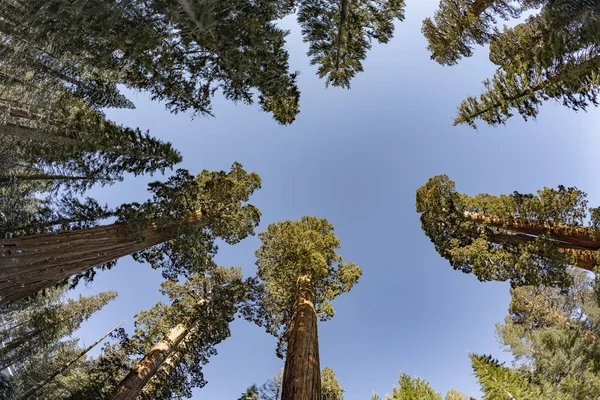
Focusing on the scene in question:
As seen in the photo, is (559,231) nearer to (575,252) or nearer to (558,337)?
(575,252)

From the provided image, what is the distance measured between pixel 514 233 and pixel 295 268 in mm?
8549

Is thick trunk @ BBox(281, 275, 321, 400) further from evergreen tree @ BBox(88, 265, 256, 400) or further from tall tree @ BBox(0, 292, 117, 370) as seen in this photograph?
tall tree @ BBox(0, 292, 117, 370)

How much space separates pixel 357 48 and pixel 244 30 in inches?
222

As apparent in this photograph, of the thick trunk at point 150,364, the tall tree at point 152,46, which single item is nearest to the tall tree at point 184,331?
the thick trunk at point 150,364

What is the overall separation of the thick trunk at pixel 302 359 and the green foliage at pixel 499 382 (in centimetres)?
322

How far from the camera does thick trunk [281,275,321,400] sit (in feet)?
19.0

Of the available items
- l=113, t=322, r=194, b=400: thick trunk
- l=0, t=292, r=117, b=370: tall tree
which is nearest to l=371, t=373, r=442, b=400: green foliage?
l=113, t=322, r=194, b=400: thick trunk

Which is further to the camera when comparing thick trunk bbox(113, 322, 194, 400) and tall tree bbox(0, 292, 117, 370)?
tall tree bbox(0, 292, 117, 370)

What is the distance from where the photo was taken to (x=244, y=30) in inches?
277

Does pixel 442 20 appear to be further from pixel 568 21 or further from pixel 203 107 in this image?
pixel 203 107

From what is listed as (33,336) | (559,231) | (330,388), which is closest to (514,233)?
(559,231)

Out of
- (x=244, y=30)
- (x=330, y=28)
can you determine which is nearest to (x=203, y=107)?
(x=244, y=30)

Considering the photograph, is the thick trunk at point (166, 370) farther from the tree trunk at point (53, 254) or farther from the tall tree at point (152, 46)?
the tall tree at point (152, 46)

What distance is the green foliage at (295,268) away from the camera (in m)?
10.8
